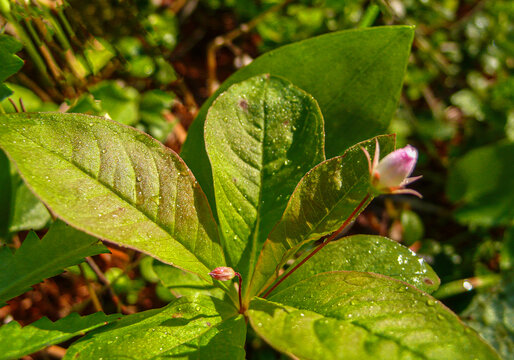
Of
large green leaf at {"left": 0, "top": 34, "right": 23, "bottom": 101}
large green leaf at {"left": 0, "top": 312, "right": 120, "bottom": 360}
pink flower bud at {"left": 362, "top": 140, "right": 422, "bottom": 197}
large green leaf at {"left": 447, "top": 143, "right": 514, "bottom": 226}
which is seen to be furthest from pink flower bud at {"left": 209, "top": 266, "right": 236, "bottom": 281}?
large green leaf at {"left": 447, "top": 143, "right": 514, "bottom": 226}

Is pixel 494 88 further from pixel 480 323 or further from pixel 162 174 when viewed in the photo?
pixel 162 174

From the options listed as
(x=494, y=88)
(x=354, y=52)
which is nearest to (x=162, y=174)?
(x=354, y=52)

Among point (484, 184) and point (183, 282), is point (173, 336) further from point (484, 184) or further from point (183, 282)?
point (484, 184)

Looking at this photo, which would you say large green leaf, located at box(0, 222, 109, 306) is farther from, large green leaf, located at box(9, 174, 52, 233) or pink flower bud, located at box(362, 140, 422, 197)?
pink flower bud, located at box(362, 140, 422, 197)

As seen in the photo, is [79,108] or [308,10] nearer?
[79,108]

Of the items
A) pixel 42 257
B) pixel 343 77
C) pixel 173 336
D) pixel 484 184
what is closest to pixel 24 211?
pixel 42 257

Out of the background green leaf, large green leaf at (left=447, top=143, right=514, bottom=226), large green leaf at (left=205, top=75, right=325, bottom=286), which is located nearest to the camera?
large green leaf at (left=205, top=75, right=325, bottom=286)
